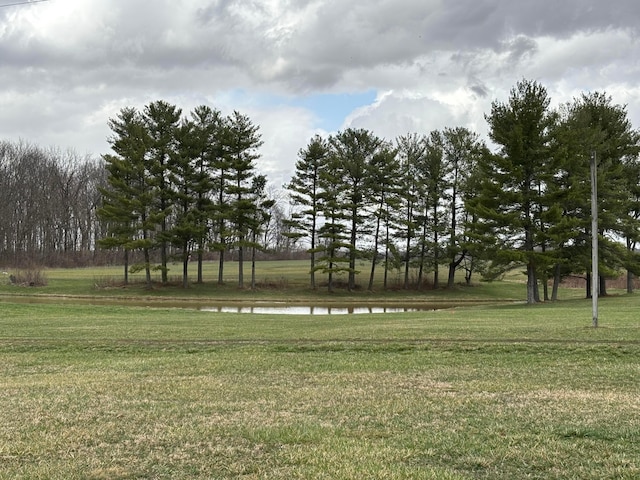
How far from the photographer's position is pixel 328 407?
726 centimetres

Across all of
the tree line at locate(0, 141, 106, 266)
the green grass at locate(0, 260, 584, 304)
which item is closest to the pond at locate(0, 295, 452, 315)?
the green grass at locate(0, 260, 584, 304)

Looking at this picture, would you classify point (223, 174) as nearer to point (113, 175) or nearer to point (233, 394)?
point (113, 175)

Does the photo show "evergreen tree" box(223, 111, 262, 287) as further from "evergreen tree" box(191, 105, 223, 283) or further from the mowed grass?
the mowed grass

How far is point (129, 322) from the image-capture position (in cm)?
2112

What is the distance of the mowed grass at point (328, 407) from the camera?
487 cm

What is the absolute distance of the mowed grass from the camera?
4871mm

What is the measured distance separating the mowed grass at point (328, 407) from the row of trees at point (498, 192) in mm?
18237

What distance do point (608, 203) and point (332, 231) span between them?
69.2 ft

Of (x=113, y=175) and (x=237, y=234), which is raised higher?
(x=113, y=175)

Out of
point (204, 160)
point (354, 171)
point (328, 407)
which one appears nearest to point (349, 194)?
point (354, 171)

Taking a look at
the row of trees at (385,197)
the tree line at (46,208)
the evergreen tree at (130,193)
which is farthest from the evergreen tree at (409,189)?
the tree line at (46,208)

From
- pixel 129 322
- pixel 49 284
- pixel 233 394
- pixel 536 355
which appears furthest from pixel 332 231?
pixel 233 394

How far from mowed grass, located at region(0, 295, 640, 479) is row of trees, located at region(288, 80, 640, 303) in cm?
1824

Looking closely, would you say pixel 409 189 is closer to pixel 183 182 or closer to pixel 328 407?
pixel 183 182
